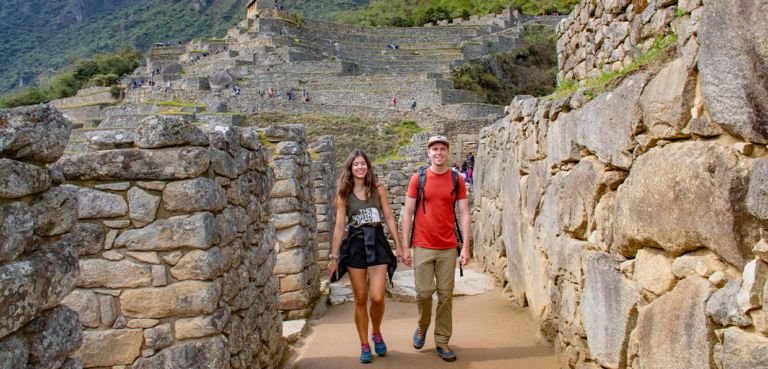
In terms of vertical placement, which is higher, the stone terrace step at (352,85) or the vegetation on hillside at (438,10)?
the vegetation on hillside at (438,10)

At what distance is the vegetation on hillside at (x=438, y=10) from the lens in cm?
5181

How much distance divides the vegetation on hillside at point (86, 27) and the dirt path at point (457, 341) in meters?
79.4

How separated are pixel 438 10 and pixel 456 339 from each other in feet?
169

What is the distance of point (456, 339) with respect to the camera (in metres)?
4.58

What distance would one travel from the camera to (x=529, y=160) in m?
4.98

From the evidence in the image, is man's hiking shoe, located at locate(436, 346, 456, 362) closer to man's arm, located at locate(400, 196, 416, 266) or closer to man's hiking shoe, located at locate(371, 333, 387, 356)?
man's hiking shoe, located at locate(371, 333, 387, 356)

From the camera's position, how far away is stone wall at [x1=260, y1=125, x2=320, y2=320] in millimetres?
5570

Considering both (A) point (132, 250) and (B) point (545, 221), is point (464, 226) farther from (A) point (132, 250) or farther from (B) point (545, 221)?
(A) point (132, 250)

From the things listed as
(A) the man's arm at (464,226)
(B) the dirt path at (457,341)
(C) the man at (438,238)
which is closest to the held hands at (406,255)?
(C) the man at (438,238)

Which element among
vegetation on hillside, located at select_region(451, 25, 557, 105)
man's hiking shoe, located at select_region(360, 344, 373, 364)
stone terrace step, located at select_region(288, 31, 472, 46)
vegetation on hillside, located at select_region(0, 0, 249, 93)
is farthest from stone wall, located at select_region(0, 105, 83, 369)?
vegetation on hillside, located at select_region(0, 0, 249, 93)

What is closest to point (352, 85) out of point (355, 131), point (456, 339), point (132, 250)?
point (355, 131)

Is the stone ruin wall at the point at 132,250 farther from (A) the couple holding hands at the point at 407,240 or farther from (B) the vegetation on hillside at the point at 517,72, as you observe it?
(B) the vegetation on hillside at the point at 517,72

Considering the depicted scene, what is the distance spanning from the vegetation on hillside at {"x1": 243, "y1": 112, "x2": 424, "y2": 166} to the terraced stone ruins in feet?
57.8

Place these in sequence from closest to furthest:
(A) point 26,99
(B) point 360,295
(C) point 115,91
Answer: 1. (B) point 360,295
2. (C) point 115,91
3. (A) point 26,99
